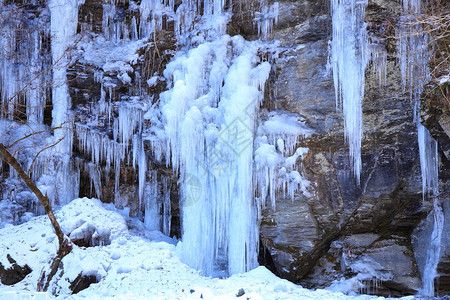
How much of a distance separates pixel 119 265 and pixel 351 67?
19.5 ft

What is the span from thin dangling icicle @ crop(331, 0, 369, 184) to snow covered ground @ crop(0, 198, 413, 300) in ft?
10.3

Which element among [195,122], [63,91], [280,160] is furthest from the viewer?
[63,91]

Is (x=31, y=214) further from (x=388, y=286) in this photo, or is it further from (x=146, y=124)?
(x=388, y=286)

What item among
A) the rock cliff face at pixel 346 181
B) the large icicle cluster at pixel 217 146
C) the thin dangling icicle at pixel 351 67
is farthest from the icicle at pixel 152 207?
the thin dangling icicle at pixel 351 67

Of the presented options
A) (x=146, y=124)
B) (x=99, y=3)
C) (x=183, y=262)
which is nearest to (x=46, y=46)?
(x=99, y=3)

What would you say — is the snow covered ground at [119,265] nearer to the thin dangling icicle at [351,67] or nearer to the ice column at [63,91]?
the ice column at [63,91]

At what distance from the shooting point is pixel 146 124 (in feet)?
32.4

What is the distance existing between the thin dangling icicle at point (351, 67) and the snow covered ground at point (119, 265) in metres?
3.15

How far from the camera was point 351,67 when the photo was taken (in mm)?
8234

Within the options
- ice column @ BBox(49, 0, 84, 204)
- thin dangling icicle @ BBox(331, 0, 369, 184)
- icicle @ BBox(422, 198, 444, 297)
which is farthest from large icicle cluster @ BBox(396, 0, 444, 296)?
ice column @ BBox(49, 0, 84, 204)

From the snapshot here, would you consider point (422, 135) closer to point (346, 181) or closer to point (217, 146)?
point (346, 181)

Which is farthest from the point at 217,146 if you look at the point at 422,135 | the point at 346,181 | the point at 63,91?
the point at 63,91

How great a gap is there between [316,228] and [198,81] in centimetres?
414

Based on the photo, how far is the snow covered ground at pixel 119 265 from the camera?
247 inches
